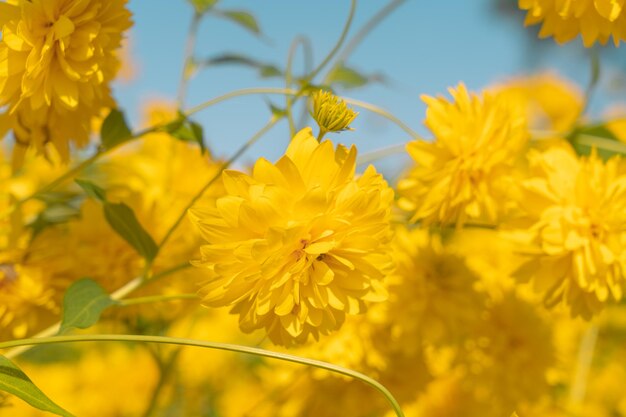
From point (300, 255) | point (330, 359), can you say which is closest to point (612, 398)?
point (330, 359)

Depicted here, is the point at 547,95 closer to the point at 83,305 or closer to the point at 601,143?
the point at 601,143

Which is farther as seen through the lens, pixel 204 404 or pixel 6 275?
pixel 204 404

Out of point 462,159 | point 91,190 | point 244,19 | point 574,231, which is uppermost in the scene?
point 244,19

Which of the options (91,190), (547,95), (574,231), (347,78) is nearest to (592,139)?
(574,231)

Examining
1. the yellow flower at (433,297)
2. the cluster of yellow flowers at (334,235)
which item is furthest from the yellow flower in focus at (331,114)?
the yellow flower at (433,297)

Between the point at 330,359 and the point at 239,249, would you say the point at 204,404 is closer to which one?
the point at 330,359
